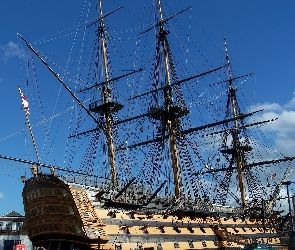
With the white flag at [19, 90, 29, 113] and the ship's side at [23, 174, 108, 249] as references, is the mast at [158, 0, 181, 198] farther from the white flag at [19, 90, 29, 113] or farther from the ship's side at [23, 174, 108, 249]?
the white flag at [19, 90, 29, 113]

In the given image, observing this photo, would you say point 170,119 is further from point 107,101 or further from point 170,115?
point 107,101

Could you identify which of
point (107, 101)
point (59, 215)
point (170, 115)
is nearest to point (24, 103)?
point (59, 215)

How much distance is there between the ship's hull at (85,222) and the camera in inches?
887

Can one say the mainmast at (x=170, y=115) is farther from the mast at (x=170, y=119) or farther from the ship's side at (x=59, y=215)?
the ship's side at (x=59, y=215)

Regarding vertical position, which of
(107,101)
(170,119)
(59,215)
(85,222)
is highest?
(107,101)

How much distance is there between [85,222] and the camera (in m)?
22.2

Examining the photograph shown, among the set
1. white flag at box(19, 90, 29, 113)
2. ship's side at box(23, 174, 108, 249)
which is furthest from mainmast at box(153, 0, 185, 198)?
white flag at box(19, 90, 29, 113)

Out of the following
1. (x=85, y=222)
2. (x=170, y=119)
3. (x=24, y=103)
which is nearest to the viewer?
(x=85, y=222)

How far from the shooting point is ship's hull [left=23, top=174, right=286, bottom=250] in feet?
73.9

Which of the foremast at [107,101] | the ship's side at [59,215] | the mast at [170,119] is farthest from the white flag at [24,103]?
the mast at [170,119]

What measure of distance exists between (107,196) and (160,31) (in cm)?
2625

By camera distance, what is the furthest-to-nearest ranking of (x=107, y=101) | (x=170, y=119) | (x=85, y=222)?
(x=170, y=119)
(x=107, y=101)
(x=85, y=222)

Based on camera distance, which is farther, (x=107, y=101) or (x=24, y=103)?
(x=107, y=101)

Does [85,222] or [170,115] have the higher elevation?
[170,115]
